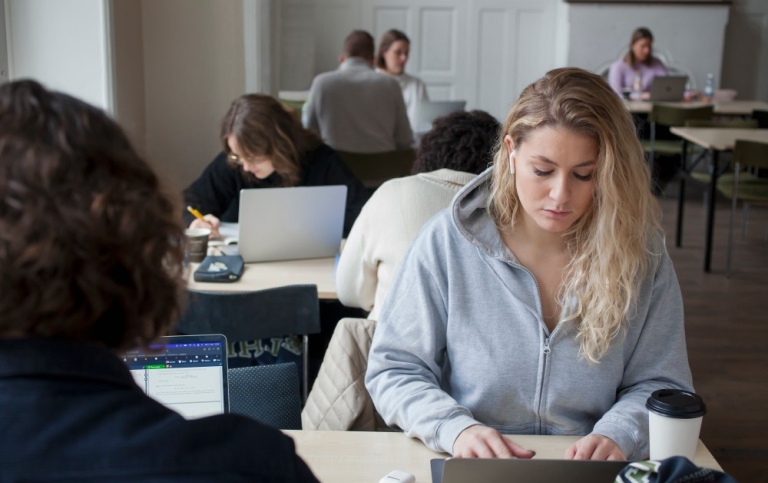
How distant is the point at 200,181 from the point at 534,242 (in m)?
2.15

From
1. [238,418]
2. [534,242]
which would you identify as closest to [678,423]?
[534,242]

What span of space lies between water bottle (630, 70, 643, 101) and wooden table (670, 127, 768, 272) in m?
1.71

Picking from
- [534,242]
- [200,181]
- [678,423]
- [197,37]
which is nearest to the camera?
[678,423]

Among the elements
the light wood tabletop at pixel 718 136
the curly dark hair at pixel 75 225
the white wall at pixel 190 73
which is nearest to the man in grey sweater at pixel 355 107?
the white wall at pixel 190 73

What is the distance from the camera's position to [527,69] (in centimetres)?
964

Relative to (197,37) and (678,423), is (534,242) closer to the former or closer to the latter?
(678,423)

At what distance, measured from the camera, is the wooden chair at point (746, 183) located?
5176 millimetres

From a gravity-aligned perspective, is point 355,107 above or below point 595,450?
above

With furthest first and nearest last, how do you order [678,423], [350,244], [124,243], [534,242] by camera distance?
1. [350,244]
2. [534,242]
3. [678,423]
4. [124,243]

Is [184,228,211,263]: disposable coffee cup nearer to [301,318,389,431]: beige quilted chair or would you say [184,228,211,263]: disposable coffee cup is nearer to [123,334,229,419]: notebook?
[301,318,389,431]: beige quilted chair

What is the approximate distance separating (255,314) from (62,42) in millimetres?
1682

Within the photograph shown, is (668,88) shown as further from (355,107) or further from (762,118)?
(355,107)

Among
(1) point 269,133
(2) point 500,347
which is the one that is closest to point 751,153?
(1) point 269,133

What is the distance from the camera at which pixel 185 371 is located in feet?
5.23
